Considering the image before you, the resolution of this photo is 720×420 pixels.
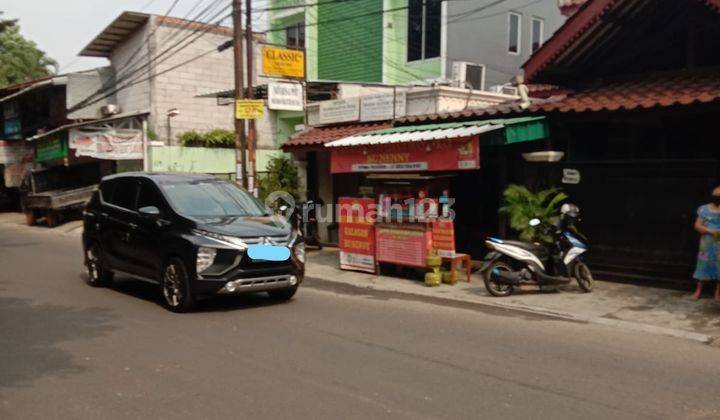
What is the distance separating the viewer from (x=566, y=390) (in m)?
5.09

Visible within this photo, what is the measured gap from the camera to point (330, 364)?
5742 millimetres

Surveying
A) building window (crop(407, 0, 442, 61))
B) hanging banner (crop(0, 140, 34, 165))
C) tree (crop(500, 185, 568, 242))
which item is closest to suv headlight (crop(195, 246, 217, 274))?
tree (crop(500, 185, 568, 242))

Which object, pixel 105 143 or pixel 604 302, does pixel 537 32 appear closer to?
pixel 105 143

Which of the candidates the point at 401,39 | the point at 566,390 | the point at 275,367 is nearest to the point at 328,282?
the point at 275,367

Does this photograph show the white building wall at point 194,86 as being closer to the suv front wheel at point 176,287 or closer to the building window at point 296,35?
the building window at point 296,35

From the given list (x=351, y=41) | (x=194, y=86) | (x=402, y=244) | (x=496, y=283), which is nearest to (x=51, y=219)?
(x=194, y=86)

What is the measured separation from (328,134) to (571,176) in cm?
629

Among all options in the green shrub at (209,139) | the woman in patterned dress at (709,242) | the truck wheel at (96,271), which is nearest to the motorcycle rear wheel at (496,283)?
the woman in patterned dress at (709,242)

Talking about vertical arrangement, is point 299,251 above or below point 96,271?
above

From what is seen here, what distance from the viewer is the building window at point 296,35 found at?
23.9m

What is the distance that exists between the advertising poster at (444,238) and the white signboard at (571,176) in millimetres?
2162

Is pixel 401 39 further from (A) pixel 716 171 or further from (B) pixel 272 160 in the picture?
(A) pixel 716 171

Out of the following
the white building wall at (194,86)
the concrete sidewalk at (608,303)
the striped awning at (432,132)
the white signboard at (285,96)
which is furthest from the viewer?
the white building wall at (194,86)

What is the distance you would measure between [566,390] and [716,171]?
593 centimetres
